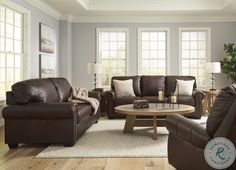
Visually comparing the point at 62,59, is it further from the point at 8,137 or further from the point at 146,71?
the point at 8,137

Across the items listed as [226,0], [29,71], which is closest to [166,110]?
[29,71]

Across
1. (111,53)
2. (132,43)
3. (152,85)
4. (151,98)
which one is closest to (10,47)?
(151,98)

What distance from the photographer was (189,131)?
113 inches

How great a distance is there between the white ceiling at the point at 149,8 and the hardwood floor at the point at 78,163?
457cm

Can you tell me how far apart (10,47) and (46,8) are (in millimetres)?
1791

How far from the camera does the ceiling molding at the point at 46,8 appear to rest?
7152 mm

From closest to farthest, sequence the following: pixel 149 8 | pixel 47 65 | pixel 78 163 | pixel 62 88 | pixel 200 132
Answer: pixel 200 132 < pixel 78 163 < pixel 62 88 < pixel 47 65 < pixel 149 8

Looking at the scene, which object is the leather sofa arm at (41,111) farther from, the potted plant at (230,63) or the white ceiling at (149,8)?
the potted plant at (230,63)

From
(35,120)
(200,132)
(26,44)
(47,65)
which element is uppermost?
(26,44)

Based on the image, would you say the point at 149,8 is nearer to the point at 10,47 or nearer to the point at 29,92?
the point at 10,47

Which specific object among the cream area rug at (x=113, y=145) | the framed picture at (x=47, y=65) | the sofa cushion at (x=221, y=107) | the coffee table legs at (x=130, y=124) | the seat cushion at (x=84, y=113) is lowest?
the cream area rug at (x=113, y=145)

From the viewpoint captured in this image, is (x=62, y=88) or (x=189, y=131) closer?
(x=189, y=131)

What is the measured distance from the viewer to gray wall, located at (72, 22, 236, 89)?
30.3 ft

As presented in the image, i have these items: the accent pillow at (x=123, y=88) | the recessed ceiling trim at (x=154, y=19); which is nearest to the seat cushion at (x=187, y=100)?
the accent pillow at (x=123, y=88)
